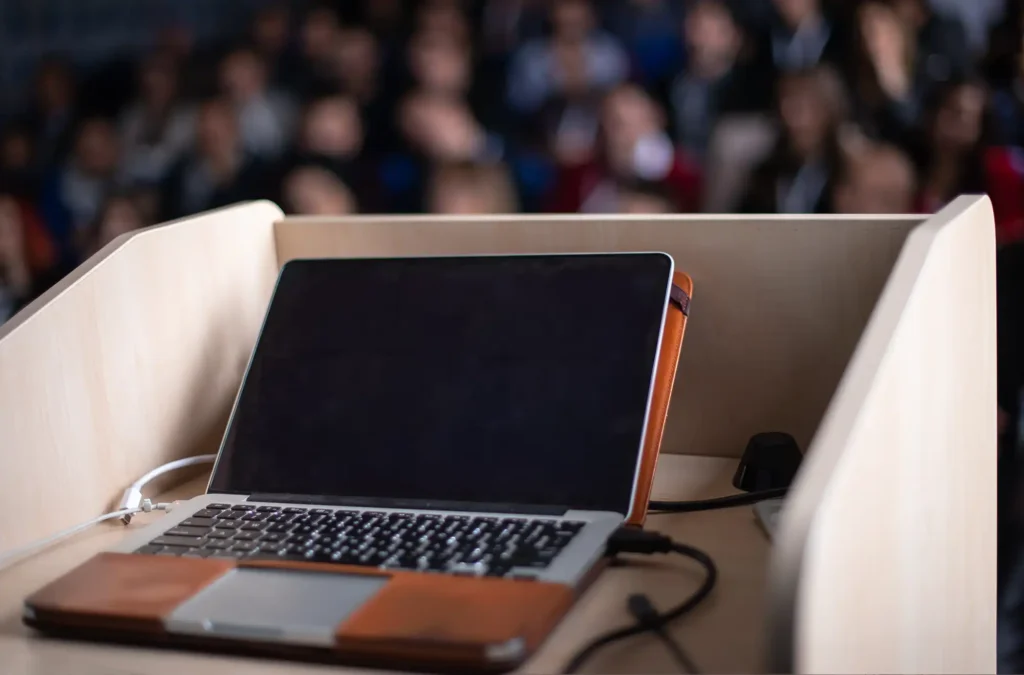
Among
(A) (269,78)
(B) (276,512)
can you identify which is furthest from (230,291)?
(A) (269,78)

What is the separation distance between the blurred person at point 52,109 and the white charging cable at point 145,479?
245 centimetres

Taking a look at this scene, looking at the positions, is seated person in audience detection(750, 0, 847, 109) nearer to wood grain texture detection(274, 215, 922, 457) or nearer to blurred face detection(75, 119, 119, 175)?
wood grain texture detection(274, 215, 922, 457)

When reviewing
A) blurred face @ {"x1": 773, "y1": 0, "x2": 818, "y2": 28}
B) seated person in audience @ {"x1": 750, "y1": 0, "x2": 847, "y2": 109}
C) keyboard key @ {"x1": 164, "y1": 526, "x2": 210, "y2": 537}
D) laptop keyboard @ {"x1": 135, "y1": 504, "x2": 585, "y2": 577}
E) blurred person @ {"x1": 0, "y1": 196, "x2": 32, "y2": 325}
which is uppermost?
blurred face @ {"x1": 773, "y1": 0, "x2": 818, "y2": 28}

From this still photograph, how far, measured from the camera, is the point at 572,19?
2.46m

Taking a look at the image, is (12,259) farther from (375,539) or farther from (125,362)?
(375,539)

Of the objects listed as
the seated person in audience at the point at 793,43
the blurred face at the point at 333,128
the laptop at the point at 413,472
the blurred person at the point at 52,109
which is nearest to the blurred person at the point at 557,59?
the seated person in audience at the point at 793,43

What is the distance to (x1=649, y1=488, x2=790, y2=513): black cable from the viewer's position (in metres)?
0.74

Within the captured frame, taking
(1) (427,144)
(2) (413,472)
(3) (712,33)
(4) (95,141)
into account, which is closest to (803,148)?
(3) (712,33)

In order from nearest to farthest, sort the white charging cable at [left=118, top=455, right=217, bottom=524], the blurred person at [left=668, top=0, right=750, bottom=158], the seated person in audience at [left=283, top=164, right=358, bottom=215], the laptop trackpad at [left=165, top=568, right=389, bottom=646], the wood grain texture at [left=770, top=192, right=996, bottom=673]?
the wood grain texture at [left=770, top=192, right=996, bottom=673], the laptop trackpad at [left=165, top=568, right=389, bottom=646], the white charging cable at [left=118, top=455, right=217, bottom=524], the blurred person at [left=668, top=0, right=750, bottom=158], the seated person in audience at [left=283, top=164, right=358, bottom=215]

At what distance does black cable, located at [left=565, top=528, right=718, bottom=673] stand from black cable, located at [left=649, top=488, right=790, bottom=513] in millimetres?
94

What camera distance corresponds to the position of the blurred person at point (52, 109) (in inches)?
116

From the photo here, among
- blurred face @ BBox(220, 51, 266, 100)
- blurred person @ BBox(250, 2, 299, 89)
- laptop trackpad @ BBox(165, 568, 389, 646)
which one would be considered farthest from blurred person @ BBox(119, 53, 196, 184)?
laptop trackpad @ BBox(165, 568, 389, 646)

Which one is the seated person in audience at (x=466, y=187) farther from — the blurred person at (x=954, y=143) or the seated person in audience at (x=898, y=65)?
the blurred person at (x=954, y=143)

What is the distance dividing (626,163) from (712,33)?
0.34 meters
